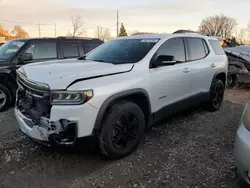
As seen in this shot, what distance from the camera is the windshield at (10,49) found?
6.09 m

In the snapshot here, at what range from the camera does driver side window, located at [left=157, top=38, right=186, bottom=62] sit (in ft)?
13.8

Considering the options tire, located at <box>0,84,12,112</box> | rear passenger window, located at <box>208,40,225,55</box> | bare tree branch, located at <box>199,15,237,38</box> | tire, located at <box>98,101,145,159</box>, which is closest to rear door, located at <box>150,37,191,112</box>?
tire, located at <box>98,101,145,159</box>

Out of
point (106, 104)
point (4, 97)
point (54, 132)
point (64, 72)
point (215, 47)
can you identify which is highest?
point (215, 47)

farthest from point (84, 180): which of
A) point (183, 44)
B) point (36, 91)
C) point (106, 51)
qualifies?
point (183, 44)

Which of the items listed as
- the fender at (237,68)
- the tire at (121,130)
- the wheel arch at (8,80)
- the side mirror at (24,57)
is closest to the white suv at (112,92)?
the tire at (121,130)

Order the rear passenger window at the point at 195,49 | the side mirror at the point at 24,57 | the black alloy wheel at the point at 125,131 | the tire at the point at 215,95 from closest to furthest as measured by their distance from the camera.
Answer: the black alloy wheel at the point at 125,131, the rear passenger window at the point at 195,49, the tire at the point at 215,95, the side mirror at the point at 24,57

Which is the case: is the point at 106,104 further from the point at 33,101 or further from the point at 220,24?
the point at 220,24

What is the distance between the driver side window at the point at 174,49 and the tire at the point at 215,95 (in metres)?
1.35

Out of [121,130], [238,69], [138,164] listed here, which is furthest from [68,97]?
[238,69]

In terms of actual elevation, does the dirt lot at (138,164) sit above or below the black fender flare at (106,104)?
below

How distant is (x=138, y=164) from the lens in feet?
11.2

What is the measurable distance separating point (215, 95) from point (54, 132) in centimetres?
401

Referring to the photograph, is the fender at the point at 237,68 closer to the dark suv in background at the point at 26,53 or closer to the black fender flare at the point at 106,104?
the dark suv in background at the point at 26,53

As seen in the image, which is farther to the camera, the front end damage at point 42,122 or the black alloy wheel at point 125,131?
the black alloy wheel at point 125,131
